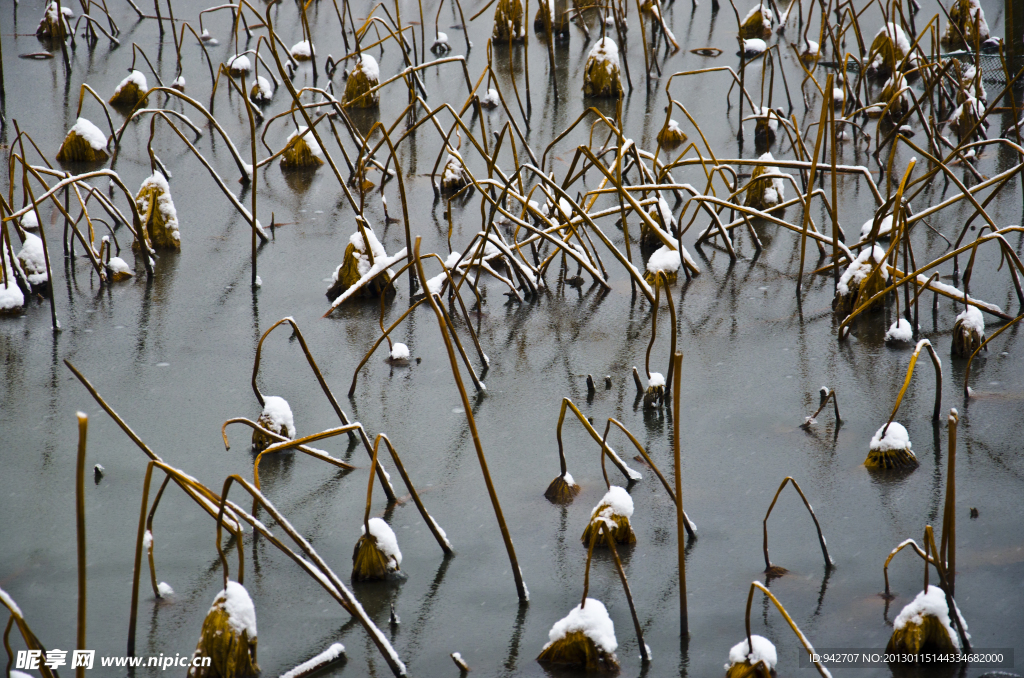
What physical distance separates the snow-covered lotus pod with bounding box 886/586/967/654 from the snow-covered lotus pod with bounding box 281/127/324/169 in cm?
405

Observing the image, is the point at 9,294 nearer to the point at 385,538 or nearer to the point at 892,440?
the point at 385,538

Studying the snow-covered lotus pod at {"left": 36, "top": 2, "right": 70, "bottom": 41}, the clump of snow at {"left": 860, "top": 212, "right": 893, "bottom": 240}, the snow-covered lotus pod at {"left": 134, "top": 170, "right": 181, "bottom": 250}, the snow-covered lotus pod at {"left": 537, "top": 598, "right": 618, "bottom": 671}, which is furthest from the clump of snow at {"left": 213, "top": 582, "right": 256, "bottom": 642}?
the snow-covered lotus pod at {"left": 36, "top": 2, "right": 70, "bottom": 41}

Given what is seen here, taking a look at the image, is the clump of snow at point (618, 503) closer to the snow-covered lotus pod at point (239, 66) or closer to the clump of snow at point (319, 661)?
A: the clump of snow at point (319, 661)

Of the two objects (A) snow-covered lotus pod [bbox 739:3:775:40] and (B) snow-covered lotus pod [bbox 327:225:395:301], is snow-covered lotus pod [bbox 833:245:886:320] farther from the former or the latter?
(A) snow-covered lotus pod [bbox 739:3:775:40]

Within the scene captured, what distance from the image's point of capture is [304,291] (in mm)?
4207

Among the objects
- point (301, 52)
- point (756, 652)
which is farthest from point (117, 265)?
point (756, 652)

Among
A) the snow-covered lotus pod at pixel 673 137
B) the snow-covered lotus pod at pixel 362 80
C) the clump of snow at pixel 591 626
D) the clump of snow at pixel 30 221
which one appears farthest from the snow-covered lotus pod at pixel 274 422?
the snow-covered lotus pod at pixel 362 80

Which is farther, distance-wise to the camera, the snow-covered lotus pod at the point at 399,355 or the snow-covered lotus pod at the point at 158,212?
the snow-covered lotus pod at the point at 158,212

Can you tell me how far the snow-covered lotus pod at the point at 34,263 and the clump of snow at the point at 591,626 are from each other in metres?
2.94

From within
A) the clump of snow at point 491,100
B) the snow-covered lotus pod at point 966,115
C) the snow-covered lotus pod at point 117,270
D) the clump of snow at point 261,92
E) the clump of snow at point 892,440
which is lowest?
the clump of snow at point 892,440

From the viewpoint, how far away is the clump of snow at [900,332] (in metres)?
3.66

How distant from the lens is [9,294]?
13.0ft

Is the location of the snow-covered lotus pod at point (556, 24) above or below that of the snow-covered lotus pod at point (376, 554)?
above

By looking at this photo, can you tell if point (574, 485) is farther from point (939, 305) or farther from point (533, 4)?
point (533, 4)
